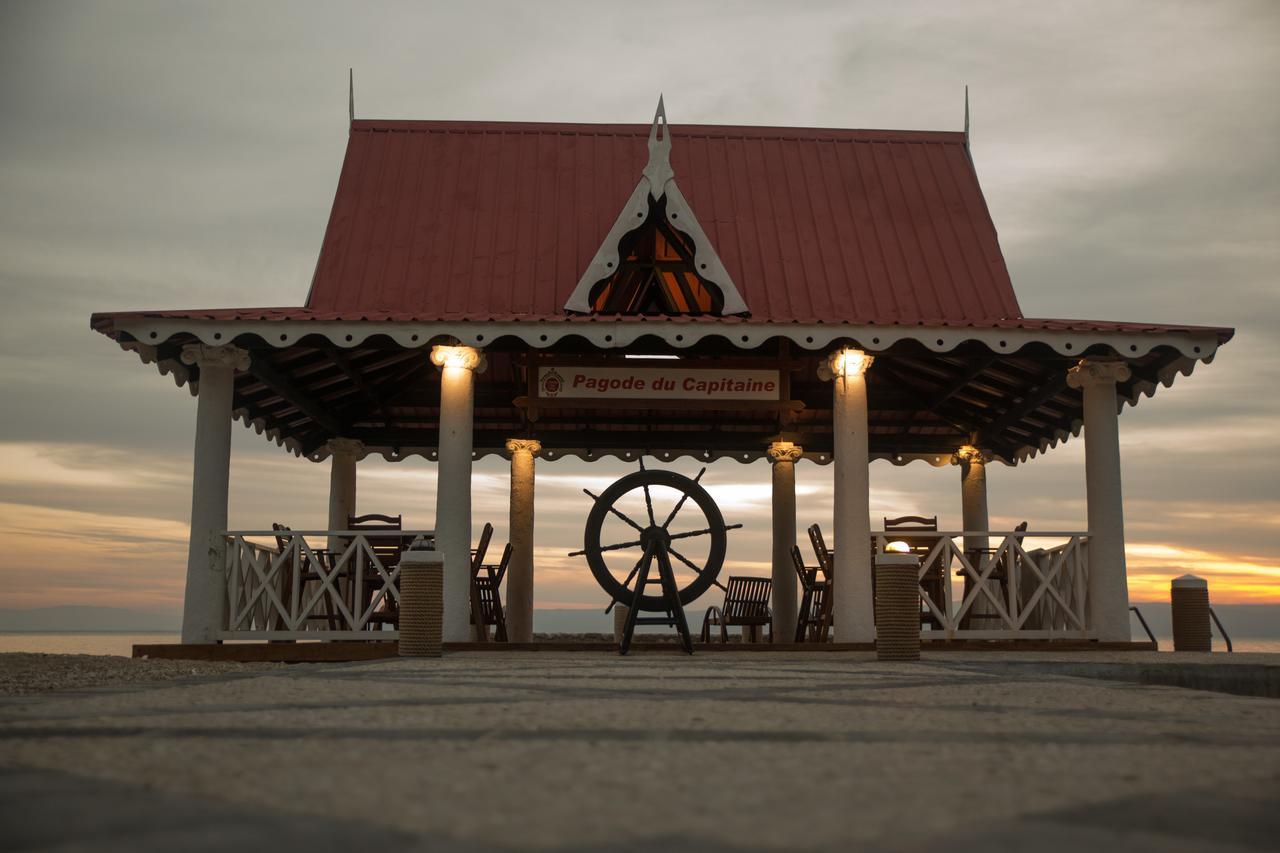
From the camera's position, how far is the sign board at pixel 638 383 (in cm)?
1356

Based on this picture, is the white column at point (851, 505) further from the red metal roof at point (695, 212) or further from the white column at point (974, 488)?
the white column at point (974, 488)

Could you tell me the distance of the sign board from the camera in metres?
13.6

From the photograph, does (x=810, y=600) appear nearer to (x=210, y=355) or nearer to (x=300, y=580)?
(x=300, y=580)

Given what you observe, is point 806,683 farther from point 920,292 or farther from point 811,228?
point 811,228

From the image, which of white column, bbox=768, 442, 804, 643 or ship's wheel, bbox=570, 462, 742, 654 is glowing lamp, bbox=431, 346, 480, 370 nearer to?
ship's wheel, bbox=570, 462, 742, 654

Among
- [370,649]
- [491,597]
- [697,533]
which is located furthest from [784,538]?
[370,649]

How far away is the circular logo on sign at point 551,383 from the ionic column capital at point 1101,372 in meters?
5.58

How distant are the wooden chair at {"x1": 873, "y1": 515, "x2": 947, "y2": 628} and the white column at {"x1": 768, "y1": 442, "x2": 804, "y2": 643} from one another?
11.0ft

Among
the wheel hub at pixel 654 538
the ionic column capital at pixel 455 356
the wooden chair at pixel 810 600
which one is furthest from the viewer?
the wooden chair at pixel 810 600

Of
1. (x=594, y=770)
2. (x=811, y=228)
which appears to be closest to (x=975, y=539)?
(x=811, y=228)

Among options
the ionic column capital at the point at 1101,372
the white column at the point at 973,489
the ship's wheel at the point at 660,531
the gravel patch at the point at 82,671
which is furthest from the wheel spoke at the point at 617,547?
the white column at the point at 973,489

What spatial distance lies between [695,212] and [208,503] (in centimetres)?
683

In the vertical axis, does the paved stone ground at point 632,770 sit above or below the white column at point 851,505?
below

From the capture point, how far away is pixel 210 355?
12750 millimetres
